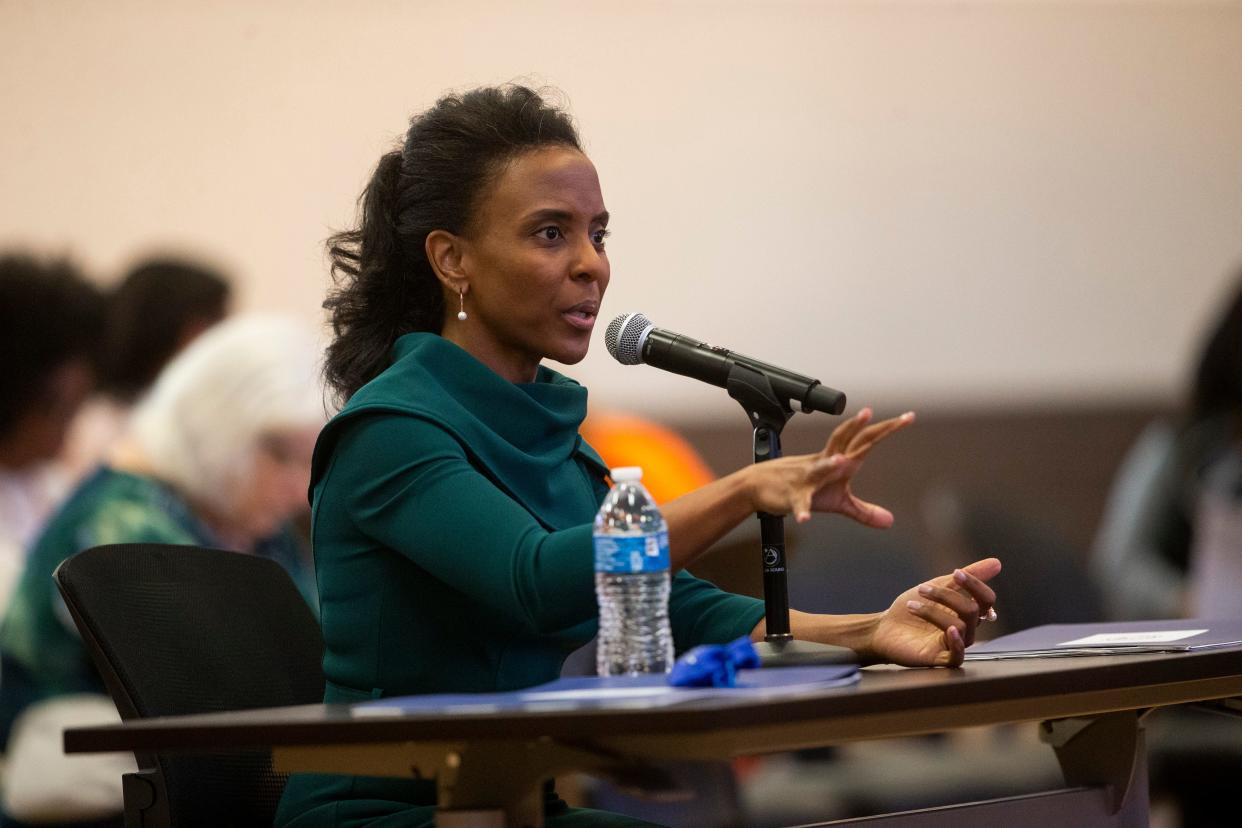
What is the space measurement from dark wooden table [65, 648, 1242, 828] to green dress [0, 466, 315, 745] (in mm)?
1453

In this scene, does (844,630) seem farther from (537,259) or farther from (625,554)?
(537,259)

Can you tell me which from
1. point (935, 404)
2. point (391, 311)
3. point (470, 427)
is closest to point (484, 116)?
point (391, 311)

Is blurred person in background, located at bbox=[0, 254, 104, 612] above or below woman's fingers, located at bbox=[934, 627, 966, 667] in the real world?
above

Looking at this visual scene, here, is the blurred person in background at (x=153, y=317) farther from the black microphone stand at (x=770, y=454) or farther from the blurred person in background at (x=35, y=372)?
the black microphone stand at (x=770, y=454)

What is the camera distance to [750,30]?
5.58 metres

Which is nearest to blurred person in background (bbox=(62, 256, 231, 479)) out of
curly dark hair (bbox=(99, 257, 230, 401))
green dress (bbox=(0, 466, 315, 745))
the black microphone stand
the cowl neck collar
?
curly dark hair (bbox=(99, 257, 230, 401))

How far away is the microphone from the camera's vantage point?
63.9 inches

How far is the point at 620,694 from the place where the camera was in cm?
136

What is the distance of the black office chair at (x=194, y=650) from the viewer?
5.78ft

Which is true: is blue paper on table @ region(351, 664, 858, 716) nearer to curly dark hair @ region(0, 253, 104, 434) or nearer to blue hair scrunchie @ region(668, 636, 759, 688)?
blue hair scrunchie @ region(668, 636, 759, 688)

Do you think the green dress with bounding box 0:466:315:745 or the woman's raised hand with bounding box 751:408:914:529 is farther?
the green dress with bounding box 0:466:315:745

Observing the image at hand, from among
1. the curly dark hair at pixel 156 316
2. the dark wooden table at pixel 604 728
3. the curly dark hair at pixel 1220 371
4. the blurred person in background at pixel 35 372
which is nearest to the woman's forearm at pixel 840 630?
the dark wooden table at pixel 604 728

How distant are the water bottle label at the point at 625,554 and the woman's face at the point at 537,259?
1.52 feet

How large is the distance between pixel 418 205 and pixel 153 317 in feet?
7.07
